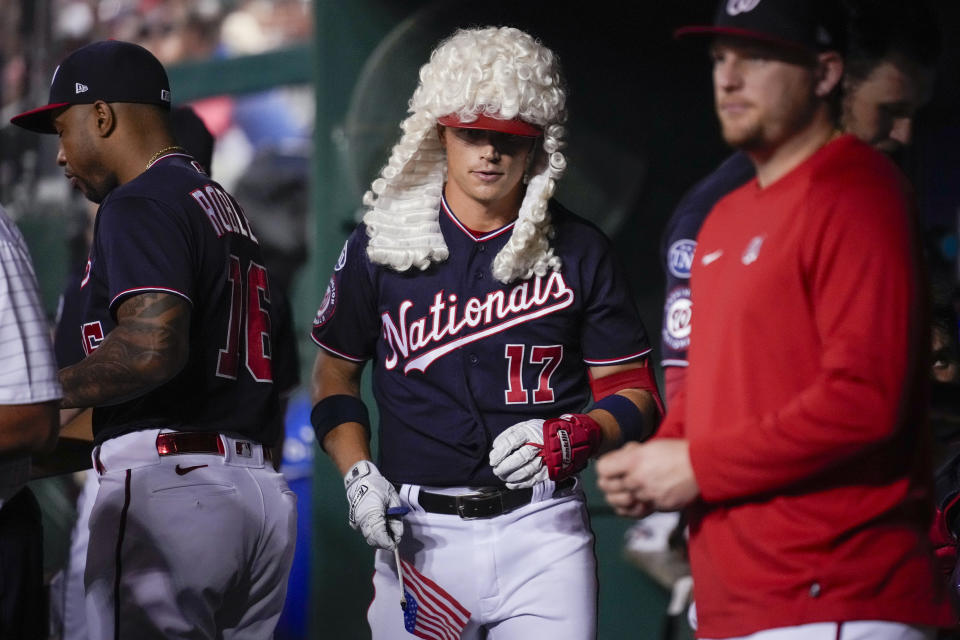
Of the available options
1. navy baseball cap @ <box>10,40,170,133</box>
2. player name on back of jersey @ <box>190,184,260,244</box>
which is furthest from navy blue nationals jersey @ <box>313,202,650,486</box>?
navy baseball cap @ <box>10,40,170,133</box>

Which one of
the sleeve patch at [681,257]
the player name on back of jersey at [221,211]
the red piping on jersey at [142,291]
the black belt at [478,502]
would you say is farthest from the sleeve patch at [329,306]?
the sleeve patch at [681,257]

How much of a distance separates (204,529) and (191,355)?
0.39 m

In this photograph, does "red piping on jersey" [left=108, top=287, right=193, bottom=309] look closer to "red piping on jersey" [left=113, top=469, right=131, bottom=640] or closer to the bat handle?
"red piping on jersey" [left=113, top=469, right=131, bottom=640]

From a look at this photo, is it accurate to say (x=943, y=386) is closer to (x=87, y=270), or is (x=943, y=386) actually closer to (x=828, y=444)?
(x=828, y=444)

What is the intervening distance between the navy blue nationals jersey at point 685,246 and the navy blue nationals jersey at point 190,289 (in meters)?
1.07

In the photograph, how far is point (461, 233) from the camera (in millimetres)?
2842

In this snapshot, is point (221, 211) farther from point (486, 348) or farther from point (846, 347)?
point (846, 347)

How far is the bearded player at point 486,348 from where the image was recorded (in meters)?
2.69

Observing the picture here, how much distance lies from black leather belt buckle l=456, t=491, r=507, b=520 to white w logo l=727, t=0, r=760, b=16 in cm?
121

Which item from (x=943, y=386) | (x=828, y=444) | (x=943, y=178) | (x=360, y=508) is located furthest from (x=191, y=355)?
(x=943, y=178)

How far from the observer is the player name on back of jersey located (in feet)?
9.45

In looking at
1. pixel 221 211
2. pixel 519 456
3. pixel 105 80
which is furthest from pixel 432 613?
pixel 105 80

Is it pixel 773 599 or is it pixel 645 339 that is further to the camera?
pixel 645 339

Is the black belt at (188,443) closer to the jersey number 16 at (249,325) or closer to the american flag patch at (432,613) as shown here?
the jersey number 16 at (249,325)
